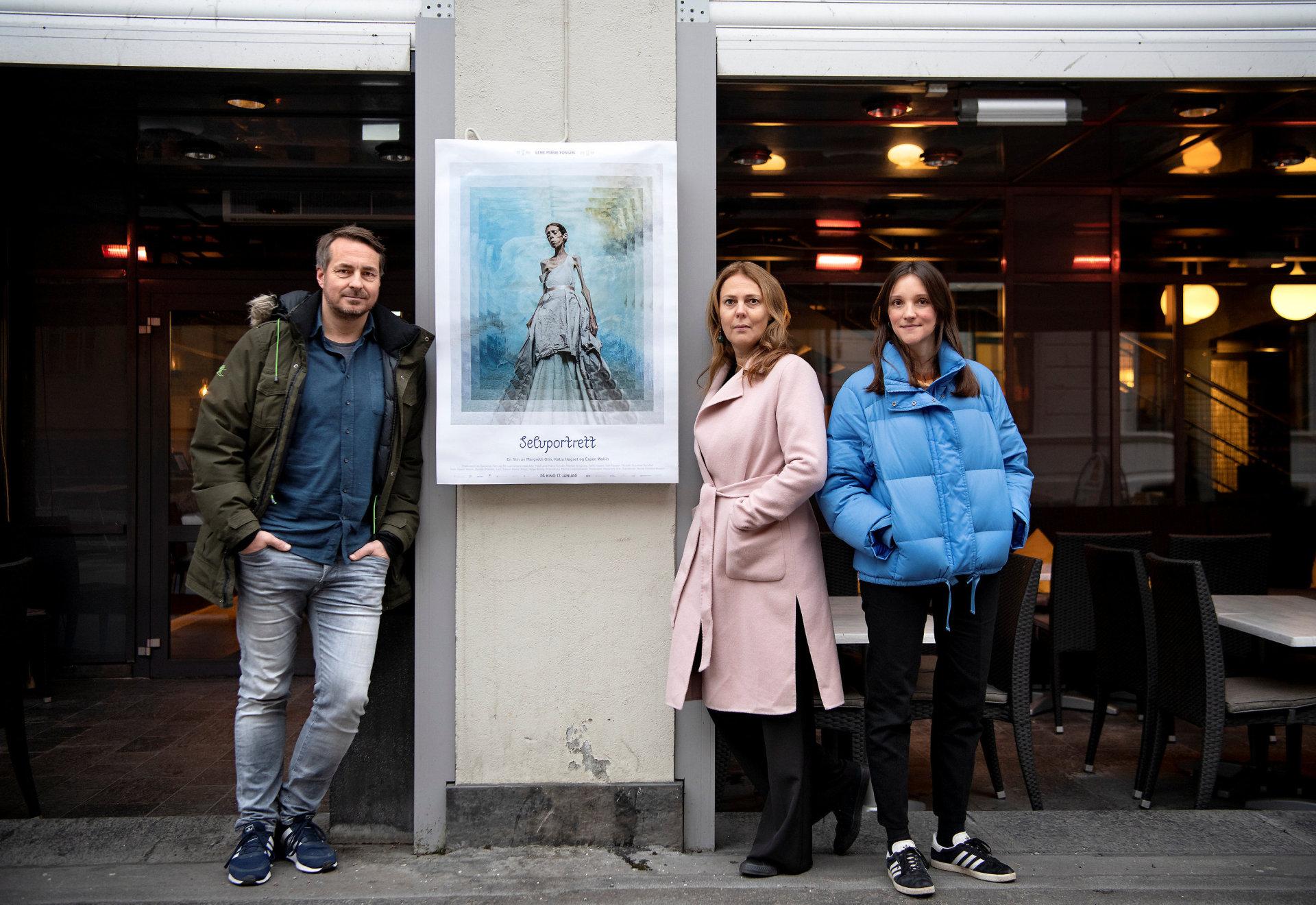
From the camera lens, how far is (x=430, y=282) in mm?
3562

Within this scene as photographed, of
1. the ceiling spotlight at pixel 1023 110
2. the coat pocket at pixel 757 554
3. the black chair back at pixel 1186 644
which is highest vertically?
the ceiling spotlight at pixel 1023 110

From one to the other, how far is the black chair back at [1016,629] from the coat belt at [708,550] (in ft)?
4.51

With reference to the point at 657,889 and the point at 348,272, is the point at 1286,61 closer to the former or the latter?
the point at 348,272

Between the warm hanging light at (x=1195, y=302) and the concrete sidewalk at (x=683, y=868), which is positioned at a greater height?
the warm hanging light at (x=1195, y=302)

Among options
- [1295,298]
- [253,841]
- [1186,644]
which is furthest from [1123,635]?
[1295,298]

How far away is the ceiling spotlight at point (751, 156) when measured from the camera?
646cm

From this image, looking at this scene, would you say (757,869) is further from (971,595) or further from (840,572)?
(840,572)

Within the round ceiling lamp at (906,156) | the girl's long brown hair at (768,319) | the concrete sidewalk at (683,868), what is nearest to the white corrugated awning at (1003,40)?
the girl's long brown hair at (768,319)

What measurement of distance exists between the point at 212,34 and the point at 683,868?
3.29 metres

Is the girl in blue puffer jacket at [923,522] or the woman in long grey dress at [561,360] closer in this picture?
the girl in blue puffer jacket at [923,522]

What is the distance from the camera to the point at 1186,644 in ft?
13.4

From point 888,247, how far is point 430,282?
5193 millimetres

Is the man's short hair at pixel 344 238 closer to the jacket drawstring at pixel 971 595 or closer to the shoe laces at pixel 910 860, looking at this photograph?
the jacket drawstring at pixel 971 595

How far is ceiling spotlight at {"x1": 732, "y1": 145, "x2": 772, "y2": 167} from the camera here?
21.2 feet
